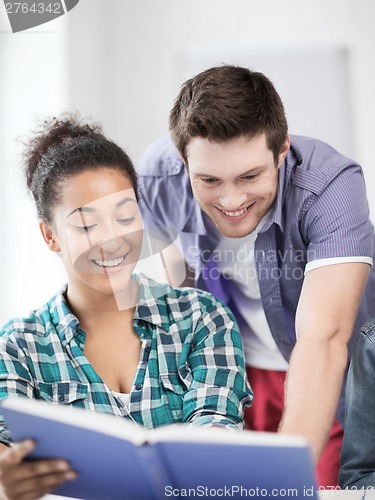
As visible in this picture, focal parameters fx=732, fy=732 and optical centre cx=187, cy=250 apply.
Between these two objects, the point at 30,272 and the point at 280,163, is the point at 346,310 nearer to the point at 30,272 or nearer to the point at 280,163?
the point at 280,163

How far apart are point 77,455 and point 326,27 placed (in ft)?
5.02

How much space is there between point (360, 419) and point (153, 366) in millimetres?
353

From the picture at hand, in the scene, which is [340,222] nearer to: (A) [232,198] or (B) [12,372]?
(A) [232,198]

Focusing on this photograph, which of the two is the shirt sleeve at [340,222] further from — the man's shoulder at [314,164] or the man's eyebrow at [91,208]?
the man's eyebrow at [91,208]

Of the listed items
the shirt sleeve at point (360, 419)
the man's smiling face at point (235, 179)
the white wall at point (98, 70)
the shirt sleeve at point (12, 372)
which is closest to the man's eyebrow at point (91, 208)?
the man's smiling face at point (235, 179)

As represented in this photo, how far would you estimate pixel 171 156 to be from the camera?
1.59 metres

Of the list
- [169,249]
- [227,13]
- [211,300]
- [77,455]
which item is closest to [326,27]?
[227,13]

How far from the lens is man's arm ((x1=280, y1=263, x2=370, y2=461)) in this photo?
3.72ft

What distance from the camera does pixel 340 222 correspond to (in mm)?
1320

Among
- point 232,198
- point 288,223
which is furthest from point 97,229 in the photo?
point 288,223

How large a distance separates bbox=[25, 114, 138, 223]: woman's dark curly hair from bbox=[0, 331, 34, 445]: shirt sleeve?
243 millimetres

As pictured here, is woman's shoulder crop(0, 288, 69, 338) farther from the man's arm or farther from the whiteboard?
the whiteboard

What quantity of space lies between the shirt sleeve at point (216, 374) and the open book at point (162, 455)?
0.32m

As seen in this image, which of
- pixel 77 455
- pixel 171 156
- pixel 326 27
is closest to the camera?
pixel 77 455
